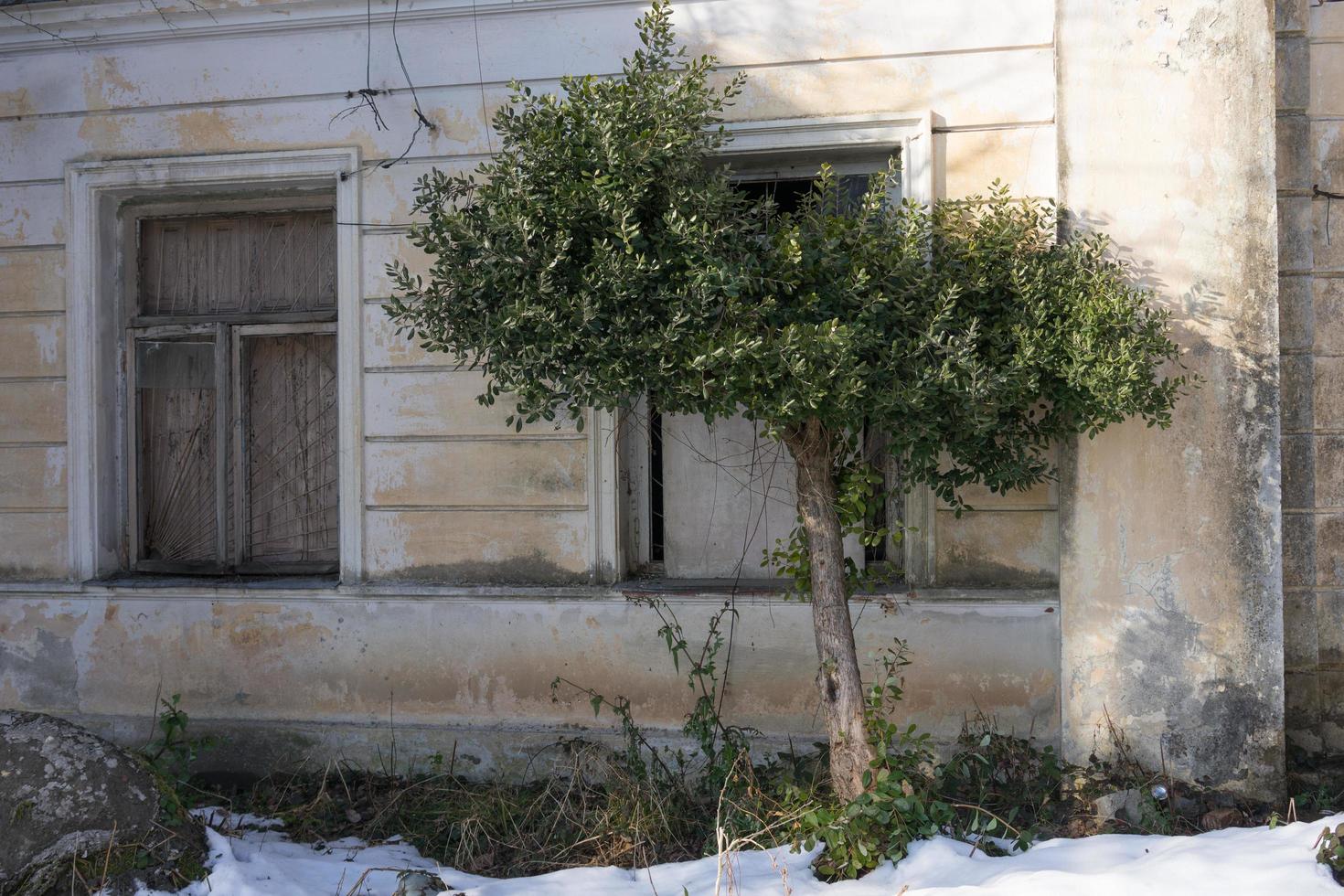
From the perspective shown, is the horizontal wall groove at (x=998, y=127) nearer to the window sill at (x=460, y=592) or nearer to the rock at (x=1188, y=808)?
the window sill at (x=460, y=592)

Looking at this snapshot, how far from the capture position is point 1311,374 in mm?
4629

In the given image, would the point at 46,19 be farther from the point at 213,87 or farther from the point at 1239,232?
the point at 1239,232

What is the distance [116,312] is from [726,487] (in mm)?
3427

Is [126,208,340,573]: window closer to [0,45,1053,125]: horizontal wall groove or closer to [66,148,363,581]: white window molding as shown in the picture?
[66,148,363,581]: white window molding

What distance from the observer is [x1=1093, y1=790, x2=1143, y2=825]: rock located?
13.1 feet

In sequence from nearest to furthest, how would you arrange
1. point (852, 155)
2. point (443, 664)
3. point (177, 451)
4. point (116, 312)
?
point (852, 155), point (443, 664), point (116, 312), point (177, 451)

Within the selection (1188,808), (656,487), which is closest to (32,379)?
(656,487)

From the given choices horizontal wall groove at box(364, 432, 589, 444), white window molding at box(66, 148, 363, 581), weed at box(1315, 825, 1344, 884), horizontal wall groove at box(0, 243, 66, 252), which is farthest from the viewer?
horizontal wall groove at box(0, 243, 66, 252)

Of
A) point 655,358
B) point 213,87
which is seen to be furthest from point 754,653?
point 213,87

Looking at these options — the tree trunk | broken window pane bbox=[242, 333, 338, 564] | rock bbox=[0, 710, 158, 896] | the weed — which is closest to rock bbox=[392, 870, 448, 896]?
rock bbox=[0, 710, 158, 896]

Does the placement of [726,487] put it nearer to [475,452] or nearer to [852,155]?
[475,452]

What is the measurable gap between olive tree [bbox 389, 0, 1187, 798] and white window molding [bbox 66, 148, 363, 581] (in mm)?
1242

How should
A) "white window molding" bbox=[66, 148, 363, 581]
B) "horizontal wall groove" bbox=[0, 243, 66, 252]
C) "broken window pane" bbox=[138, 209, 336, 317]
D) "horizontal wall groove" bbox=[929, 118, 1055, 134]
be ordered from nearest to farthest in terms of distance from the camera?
"horizontal wall groove" bbox=[929, 118, 1055, 134], "white window molding" bbox=[66, 148, 363, 581], "horizontal wall groove" bbox=[0, 243, 66, 252], "broken window pane" bbox=[138, 209, 336, 317]

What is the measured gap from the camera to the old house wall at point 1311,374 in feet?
15.1
